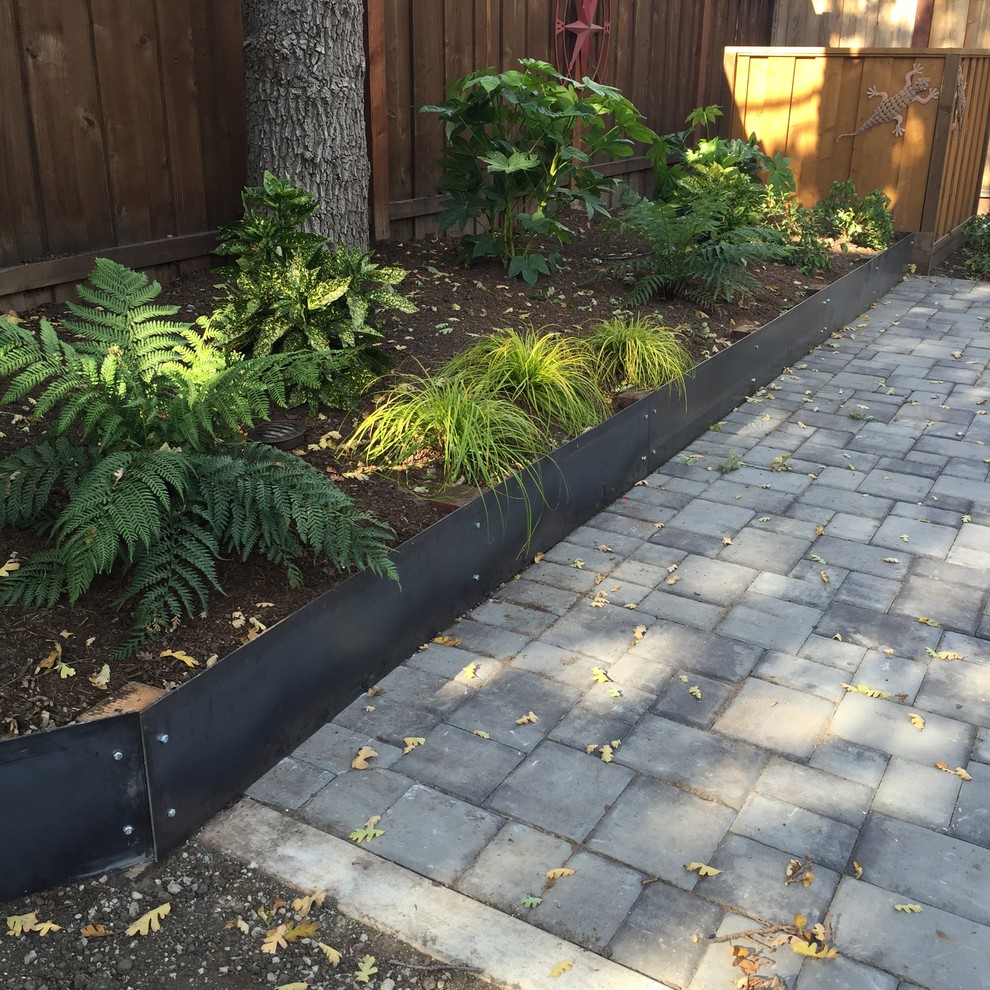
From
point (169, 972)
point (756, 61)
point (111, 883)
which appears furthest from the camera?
point (756, 61)

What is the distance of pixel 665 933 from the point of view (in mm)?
2230

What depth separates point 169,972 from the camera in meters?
2.14

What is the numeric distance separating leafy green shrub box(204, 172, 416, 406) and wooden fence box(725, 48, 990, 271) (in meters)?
5.95

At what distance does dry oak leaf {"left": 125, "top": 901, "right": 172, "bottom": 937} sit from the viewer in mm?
2227

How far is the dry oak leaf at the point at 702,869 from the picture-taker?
94.3 inches

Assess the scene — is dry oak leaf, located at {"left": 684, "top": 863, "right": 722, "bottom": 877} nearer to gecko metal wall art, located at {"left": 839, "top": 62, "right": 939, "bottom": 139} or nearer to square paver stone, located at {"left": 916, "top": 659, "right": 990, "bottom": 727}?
square paver stone, located at {"left": 916, "top": 659, "right": 990, "bottom": 727}

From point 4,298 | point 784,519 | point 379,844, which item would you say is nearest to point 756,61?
point 784,519

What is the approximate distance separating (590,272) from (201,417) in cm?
381

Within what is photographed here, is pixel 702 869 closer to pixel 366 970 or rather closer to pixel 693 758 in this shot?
pixel 693 758

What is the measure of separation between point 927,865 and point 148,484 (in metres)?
2.09

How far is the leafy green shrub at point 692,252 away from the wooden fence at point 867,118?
10.4 feet

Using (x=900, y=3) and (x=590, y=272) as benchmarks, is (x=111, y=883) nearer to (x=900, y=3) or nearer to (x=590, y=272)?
(x=590, y=272)

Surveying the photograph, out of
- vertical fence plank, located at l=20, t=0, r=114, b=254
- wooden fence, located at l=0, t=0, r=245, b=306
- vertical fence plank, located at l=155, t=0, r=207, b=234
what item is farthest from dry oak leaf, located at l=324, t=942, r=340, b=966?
vertical fence plank, located at l=155, t=0, r=207, b=234

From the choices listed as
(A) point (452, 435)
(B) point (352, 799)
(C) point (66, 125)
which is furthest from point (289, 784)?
(C) point (66, 125)
